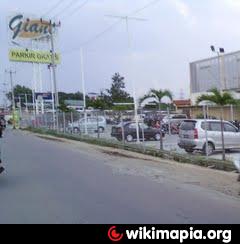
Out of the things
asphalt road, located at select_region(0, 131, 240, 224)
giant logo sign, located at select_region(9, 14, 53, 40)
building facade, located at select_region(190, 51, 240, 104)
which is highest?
giant logo sign, located at select_region(9, 14, 53, 40)

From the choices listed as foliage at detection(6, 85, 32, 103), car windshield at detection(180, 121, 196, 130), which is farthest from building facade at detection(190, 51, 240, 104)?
foliage at detection(6, 85, 32, 103)

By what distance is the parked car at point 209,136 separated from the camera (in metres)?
22.5

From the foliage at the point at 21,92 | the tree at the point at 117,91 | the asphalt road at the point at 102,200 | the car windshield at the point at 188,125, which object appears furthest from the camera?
the foliage at the point at 21,92

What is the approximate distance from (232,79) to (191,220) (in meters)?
82.6

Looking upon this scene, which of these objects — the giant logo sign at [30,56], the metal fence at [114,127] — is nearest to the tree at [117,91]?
the giant logo sign at [30,56]

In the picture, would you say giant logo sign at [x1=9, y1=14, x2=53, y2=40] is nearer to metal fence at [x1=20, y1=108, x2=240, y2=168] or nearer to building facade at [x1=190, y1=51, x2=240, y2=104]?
building facade at [x1=190, y1=51, x2=240, y2=104]

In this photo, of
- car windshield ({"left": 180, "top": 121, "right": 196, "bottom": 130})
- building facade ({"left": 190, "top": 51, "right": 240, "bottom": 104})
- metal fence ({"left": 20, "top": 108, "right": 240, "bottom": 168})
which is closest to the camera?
car windshield ({"left": 180, "top": 121, "right": 196, "bottom": 130})

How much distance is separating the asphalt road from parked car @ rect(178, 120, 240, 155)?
285 inches

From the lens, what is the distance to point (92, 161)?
20.5 metres

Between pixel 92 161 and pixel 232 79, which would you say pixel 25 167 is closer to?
pixel 92 161

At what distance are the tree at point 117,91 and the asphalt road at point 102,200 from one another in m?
114

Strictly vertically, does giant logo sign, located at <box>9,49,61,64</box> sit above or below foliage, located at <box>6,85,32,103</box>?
above

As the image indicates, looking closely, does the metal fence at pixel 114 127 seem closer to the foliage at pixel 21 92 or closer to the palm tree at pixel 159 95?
the palm tree at pixel 159 95

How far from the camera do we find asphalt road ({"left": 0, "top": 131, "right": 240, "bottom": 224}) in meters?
8.98
